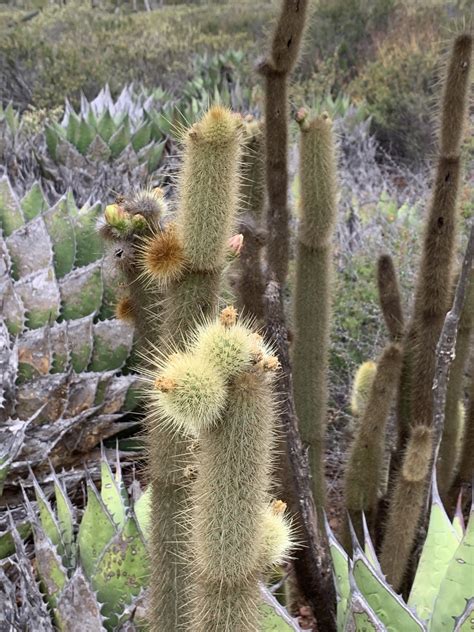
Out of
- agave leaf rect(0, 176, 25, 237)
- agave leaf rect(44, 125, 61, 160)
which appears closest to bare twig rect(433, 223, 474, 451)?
agave leaf rect(0, 176, 25, 237)

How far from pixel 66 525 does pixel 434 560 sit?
0.84 m

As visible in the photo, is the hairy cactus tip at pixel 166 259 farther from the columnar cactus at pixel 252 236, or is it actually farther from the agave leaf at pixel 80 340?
the agave leaf at pixel 80 340

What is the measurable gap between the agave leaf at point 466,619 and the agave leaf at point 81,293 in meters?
1.70

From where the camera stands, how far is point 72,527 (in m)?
1.75

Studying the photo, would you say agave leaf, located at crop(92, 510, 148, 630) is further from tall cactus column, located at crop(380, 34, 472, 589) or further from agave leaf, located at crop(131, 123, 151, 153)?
agave leaf, located at crop(131, 123, 151, 153)

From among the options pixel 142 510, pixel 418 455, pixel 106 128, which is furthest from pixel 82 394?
pixel 106 128

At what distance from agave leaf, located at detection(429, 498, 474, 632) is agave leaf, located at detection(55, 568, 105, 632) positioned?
0.66 m

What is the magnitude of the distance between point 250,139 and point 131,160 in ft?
9.29

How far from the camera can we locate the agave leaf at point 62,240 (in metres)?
2.70

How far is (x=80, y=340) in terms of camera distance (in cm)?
246

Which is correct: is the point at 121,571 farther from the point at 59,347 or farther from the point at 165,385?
the point at 59,347

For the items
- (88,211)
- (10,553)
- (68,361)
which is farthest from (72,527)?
(88,211)

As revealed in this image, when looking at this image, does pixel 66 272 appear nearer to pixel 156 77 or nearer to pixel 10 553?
pixel 10 553

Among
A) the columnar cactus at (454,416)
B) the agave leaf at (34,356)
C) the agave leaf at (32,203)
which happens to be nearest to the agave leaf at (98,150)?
the agave leaf at (32,203)
